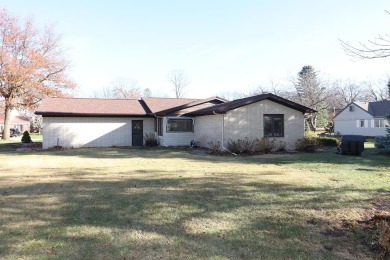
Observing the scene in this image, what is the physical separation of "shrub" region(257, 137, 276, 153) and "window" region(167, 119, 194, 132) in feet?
20.2

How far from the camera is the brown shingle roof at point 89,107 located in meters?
20.2

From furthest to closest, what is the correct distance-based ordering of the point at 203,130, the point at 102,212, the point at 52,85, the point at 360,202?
the point at 52,85, the point at 203,130, the point at 360,202, the point at 102,212

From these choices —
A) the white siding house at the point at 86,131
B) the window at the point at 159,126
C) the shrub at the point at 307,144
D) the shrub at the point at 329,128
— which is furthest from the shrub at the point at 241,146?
the shrub at the point at 329,128

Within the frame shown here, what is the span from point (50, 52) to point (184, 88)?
36.7 meters

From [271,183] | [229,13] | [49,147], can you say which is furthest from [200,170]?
[49,147]

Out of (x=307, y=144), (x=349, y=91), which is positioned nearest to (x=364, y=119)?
(x=307, y=144)

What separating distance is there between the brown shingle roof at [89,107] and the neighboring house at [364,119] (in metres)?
27.1

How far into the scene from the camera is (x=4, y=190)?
7328mm

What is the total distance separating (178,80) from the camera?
67125 mm

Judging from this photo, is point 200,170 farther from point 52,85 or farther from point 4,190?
point 52,85

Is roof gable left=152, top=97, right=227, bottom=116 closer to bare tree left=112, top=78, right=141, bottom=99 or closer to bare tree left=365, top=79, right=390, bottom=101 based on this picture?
bare tree left=112, top=78, right=141, bottom=99

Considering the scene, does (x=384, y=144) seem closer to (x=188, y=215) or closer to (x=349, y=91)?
(x=188, y=215)

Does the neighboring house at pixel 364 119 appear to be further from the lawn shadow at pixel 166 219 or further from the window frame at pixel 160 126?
the lawn shadow at pixel 166 219

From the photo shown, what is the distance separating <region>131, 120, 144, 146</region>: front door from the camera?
22156 mm
